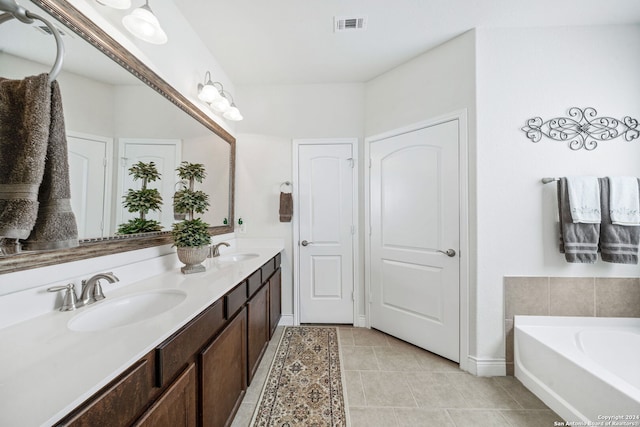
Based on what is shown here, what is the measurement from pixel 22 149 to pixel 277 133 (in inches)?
82.6

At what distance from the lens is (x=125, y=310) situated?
1025mm

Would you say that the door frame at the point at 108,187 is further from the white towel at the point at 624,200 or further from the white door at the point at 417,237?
the white towel at the point at 624,200

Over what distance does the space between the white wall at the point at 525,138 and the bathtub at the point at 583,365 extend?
0.19 meters

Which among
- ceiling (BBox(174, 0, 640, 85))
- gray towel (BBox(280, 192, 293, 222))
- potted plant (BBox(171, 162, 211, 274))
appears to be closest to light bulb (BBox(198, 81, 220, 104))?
ceiling (BBox(174, 0, 640, 85))

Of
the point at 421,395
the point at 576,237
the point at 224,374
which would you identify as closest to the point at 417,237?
the point at 576,237

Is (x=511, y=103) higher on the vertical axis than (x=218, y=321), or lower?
higher

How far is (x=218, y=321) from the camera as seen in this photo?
3.65ft

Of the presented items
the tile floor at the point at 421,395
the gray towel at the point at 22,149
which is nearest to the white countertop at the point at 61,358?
the gray towel at the point at 22,149

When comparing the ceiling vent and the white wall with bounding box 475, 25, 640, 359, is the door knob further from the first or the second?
the ceiling vent

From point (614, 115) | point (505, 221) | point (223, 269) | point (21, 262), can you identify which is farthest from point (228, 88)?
point (614, 115)

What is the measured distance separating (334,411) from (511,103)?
2.44m

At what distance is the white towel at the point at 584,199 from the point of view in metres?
1.61

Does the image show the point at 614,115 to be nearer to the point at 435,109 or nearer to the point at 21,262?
the point at 435,109

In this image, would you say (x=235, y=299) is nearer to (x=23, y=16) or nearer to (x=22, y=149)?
(x=22, y=149)
